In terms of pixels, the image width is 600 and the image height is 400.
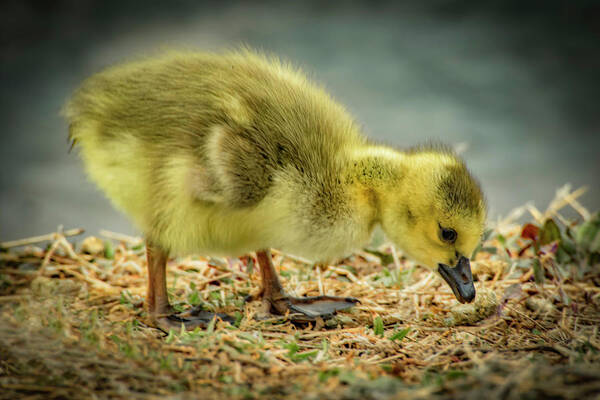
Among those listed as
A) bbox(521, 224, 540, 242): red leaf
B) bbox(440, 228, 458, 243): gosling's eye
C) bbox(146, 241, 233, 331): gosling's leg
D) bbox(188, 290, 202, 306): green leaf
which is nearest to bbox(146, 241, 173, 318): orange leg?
bbox(146, 241, 233, 331): gosling's leg

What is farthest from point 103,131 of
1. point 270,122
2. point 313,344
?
point 313,344

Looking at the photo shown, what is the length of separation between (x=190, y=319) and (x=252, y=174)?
0.38 m

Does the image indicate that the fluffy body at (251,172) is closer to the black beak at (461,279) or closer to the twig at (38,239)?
the black beak at (461,279)

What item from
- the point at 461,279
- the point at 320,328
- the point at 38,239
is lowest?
the point at 320,328

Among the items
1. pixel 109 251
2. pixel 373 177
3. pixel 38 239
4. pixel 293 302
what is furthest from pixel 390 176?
pixel 38 239

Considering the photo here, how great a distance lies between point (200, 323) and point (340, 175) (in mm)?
437

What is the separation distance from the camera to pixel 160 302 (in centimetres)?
130

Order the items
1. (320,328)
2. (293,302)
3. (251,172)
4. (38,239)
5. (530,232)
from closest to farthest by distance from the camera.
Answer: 1. (251,172)
2. (320,328)
3. (293,302)
4. (530,232)
5. (38,239)

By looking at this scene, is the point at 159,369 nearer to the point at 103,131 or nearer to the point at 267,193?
the point at 267,193

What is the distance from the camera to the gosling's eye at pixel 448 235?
1.17m

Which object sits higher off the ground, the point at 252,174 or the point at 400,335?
the point at 252,174

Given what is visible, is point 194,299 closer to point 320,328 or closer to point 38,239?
point 320,328

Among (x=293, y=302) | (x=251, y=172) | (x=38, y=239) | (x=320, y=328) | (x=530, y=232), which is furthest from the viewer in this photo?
(x=38, y=239)

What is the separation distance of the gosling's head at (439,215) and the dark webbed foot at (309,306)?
0.70 ft
